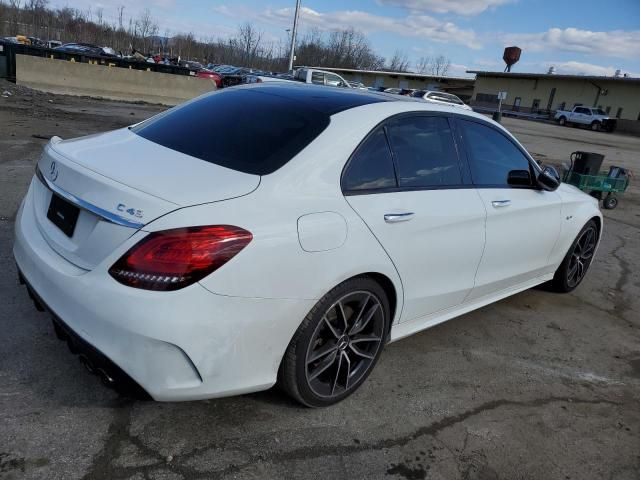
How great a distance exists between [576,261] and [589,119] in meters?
44.9

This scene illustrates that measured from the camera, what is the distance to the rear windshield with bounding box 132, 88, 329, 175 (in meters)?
2.57

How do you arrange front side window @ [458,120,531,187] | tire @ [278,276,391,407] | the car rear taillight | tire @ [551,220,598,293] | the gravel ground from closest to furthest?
1. the car rear taillight
2. the gravel ground
3. tire @ [278,276,391,407]
4. front side window @ [458,120,531,187]
5. tire @ [551,220,598,293]

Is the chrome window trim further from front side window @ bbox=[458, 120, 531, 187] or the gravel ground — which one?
front side window @ bbox=[458, 120, 531, 187]

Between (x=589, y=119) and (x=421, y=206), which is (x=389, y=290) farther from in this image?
(x=589, y=119)

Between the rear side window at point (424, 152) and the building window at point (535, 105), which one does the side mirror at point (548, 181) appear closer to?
the rear side window at point (424, 152)

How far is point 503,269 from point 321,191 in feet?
6.22

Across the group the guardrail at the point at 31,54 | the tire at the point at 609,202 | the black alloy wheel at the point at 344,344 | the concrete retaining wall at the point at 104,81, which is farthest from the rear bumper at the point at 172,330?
the guardrail at the point at 31,54

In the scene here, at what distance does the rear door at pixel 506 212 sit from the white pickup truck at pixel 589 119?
4528cm

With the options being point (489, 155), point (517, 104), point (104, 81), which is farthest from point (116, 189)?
point (517, 104)

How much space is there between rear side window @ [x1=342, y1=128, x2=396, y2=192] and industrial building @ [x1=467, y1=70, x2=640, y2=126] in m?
53.0

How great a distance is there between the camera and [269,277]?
7.29 feet

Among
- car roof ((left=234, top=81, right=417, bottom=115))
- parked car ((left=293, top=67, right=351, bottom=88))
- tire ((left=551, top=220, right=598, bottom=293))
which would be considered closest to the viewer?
car roof ((left=234, top=81, right=417, bottom=115))

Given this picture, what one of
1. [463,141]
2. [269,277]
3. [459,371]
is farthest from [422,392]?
[463,141]

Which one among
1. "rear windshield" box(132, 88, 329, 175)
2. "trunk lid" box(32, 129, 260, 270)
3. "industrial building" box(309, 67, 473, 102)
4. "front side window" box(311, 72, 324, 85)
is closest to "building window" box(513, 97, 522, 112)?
"industrial building" box(309, 67, 473, 102)
